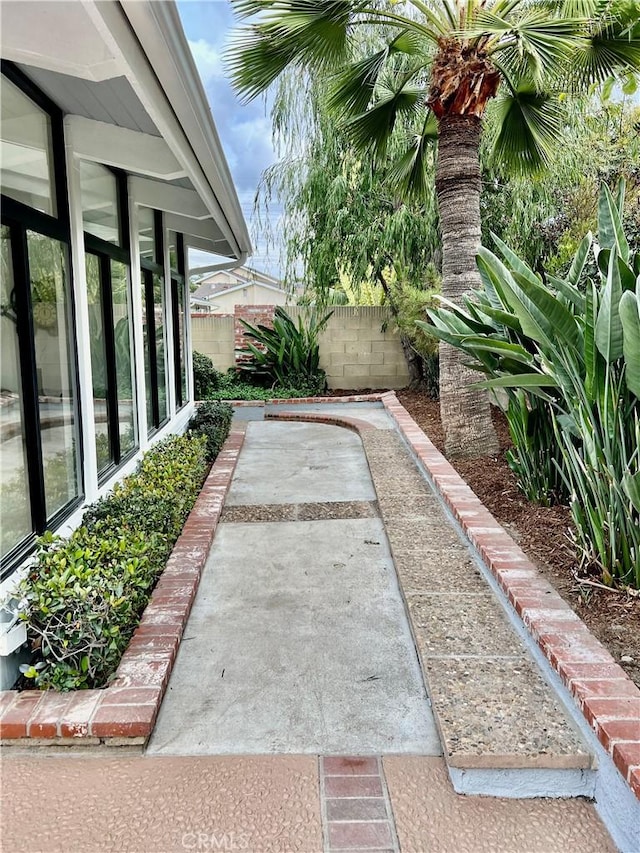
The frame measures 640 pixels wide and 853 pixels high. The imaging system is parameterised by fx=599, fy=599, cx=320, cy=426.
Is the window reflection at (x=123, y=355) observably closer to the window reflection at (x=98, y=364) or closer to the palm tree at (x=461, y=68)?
the window reflection at (x=98, y=364)

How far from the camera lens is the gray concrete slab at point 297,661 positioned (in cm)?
228

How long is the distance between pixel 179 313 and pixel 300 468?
313 cm

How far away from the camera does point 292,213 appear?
1059 centimetres

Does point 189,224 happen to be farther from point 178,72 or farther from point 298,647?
point 298,647

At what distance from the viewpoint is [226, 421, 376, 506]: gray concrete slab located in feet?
17.2

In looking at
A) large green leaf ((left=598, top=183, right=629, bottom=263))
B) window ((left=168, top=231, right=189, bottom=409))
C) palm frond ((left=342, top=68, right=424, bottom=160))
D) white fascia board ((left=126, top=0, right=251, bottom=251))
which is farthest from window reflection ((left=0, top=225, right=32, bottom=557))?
palm frond ((left=342, top=68, right=424, bottom=160))

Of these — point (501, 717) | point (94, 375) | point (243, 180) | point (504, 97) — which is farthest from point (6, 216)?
point (243, 180)

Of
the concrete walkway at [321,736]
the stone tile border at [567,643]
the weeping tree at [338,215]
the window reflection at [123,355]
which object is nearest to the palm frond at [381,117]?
the weeping tree at [338,215]

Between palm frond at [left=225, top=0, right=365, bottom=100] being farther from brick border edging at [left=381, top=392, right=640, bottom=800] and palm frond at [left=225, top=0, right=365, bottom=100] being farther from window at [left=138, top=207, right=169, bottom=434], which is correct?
brick border edging at [left=381, top=392, right=640, bottom=800]

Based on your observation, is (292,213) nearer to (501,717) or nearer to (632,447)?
(632,447)

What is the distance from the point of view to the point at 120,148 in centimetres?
357

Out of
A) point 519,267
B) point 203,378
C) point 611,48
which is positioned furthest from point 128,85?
point 203,378

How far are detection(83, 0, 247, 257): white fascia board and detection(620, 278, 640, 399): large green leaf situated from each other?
2.04 metres

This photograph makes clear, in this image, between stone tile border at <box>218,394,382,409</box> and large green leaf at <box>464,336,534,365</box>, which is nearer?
large green leaf at <box>464,336,534,365</box>
